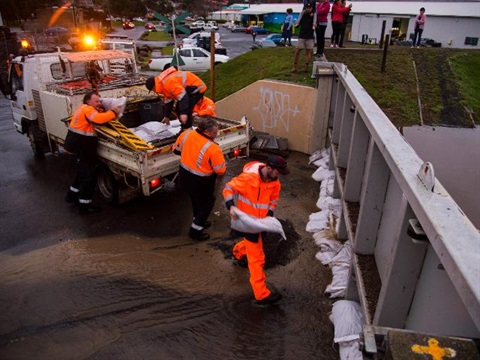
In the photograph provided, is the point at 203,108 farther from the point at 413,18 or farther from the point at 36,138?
the point at 413,18

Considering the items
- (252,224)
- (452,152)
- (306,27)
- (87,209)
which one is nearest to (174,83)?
(87,209)

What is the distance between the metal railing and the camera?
6.57 ft

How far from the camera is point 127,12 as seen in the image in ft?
222

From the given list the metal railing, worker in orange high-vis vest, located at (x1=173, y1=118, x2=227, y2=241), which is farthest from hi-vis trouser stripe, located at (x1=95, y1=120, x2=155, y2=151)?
the metal railing

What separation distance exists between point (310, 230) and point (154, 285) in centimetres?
257

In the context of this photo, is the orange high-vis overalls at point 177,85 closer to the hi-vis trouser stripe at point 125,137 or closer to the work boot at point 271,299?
the hi-vis trouser stripe at point 125,137

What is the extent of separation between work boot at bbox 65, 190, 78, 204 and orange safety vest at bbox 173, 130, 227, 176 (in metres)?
2.78

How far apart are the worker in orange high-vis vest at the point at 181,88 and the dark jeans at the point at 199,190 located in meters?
1.60

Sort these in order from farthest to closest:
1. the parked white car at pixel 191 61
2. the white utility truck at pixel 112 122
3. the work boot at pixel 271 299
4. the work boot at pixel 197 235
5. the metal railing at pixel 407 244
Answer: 1. the parked white car at pixel 191 61
2. the white utility truck at pixel 112 122
3. the work boot at pixel 197 235
4. the work boot at pixel 271 299
5. the metal railing at pixel 407 244

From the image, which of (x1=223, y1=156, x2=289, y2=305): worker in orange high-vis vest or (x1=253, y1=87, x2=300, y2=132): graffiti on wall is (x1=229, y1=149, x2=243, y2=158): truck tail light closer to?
(x1=253, y1=87, x2=300, y2=132): graffiti on wall

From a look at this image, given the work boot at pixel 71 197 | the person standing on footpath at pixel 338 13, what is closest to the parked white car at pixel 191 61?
the person standing on footpath at pixel 338 13

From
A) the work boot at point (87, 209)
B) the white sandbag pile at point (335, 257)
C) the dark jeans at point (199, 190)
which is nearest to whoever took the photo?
the white sandbag pile at point (335, 257)

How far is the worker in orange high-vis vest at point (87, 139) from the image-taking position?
632 cm

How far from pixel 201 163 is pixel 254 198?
1.29 metres
